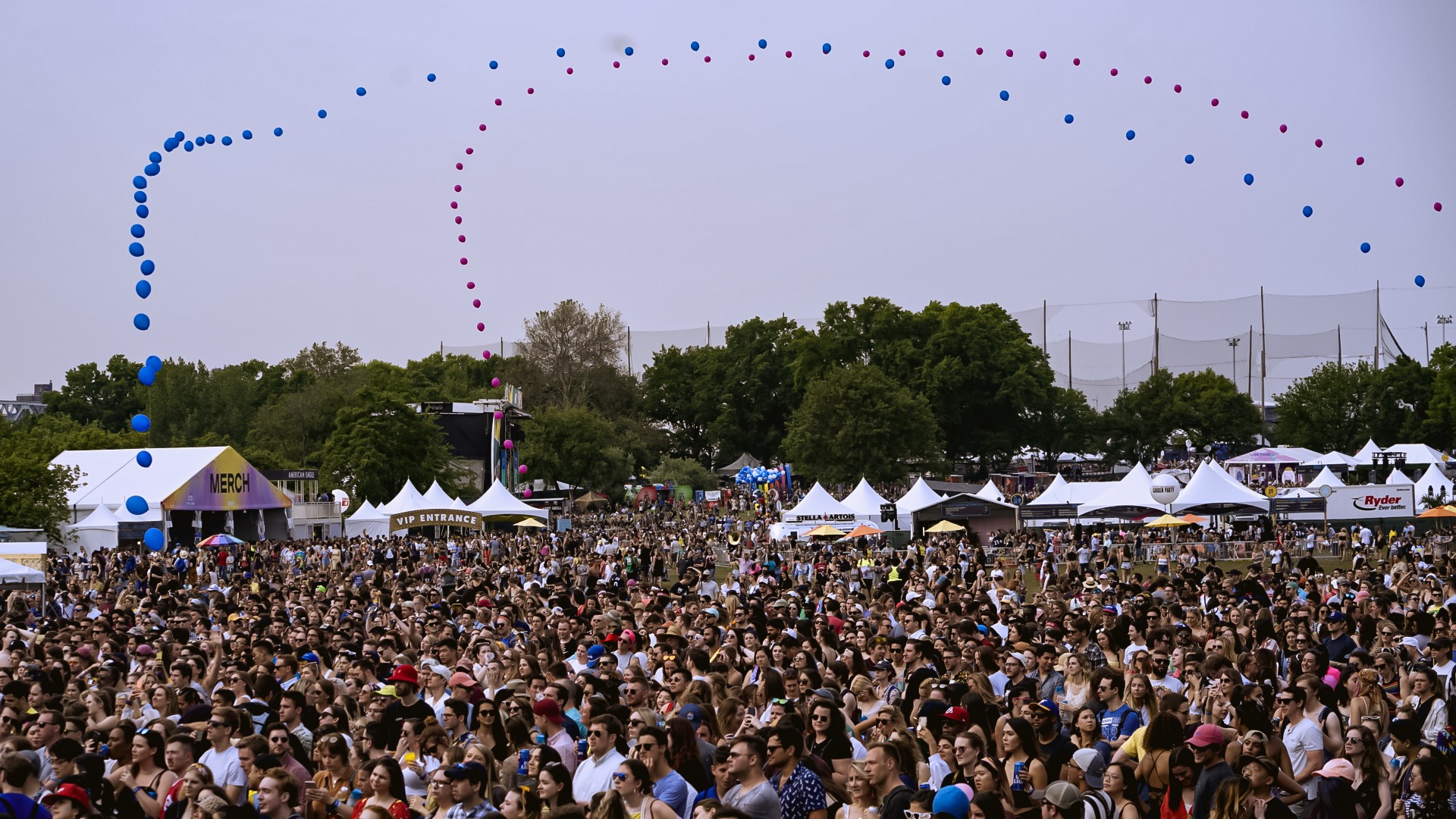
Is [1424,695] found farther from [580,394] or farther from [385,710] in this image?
[580,394]

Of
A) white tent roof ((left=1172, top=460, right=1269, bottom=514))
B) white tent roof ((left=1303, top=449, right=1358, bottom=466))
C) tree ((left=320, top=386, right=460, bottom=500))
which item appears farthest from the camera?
white tent roof ((left=1303, top=449, right=1358, bottom=466))

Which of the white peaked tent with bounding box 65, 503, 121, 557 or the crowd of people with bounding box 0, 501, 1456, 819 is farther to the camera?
the white peaked tent with bounding box 65, 503, 121, 557

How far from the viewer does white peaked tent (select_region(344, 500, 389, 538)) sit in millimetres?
36531

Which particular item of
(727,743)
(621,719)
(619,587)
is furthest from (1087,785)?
(619,587)

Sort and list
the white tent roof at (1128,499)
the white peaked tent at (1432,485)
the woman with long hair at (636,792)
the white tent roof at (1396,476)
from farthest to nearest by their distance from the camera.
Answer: the white tent roof at (1396,476), the white peaked tent at (1432,485), the white tent roof at (1128,499), the woman with long hair at (636,792)

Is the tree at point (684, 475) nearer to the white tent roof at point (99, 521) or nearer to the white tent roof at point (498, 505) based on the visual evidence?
the white tent roof at point (498, 505)

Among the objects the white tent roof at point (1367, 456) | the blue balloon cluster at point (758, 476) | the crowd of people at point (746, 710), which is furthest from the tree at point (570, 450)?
the crowd of people at point (746, 710)

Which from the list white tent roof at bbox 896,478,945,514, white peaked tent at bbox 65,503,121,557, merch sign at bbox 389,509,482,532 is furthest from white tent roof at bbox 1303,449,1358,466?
white peaked tent at bbox 65,503,121,557

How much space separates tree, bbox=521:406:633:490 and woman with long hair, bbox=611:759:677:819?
5988 cm

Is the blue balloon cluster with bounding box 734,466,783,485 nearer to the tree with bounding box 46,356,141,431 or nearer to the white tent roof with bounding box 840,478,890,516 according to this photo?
the white tent roof with bounding box 840,478,890,516

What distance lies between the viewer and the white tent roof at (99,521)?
3133 centimetres

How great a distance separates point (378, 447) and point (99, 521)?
787 inches

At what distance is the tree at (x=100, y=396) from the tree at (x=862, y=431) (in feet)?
161

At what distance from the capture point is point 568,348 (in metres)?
81.1
